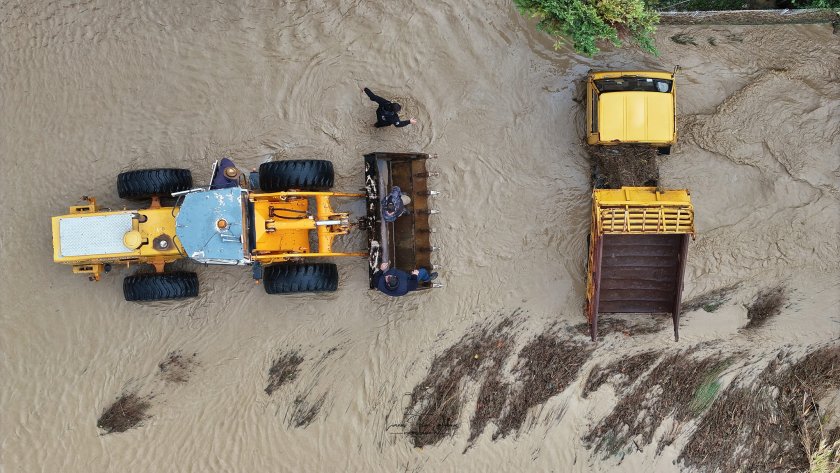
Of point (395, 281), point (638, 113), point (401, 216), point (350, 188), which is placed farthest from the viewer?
point (350, 188)

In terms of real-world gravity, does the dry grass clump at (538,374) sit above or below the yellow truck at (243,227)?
below

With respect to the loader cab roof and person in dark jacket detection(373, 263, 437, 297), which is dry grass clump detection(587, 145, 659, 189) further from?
the loader cab roof

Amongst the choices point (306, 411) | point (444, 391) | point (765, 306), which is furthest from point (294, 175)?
point (765, 306)

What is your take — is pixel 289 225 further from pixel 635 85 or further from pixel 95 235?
pixel 635 85

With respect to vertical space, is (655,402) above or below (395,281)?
below

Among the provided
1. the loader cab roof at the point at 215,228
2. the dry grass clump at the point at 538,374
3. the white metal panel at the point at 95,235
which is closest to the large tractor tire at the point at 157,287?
the white metal panel at the point at 95,235

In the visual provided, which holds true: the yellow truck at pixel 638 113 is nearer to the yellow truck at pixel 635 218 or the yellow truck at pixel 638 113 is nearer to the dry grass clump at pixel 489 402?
the yellow truck at pixel 635 218
